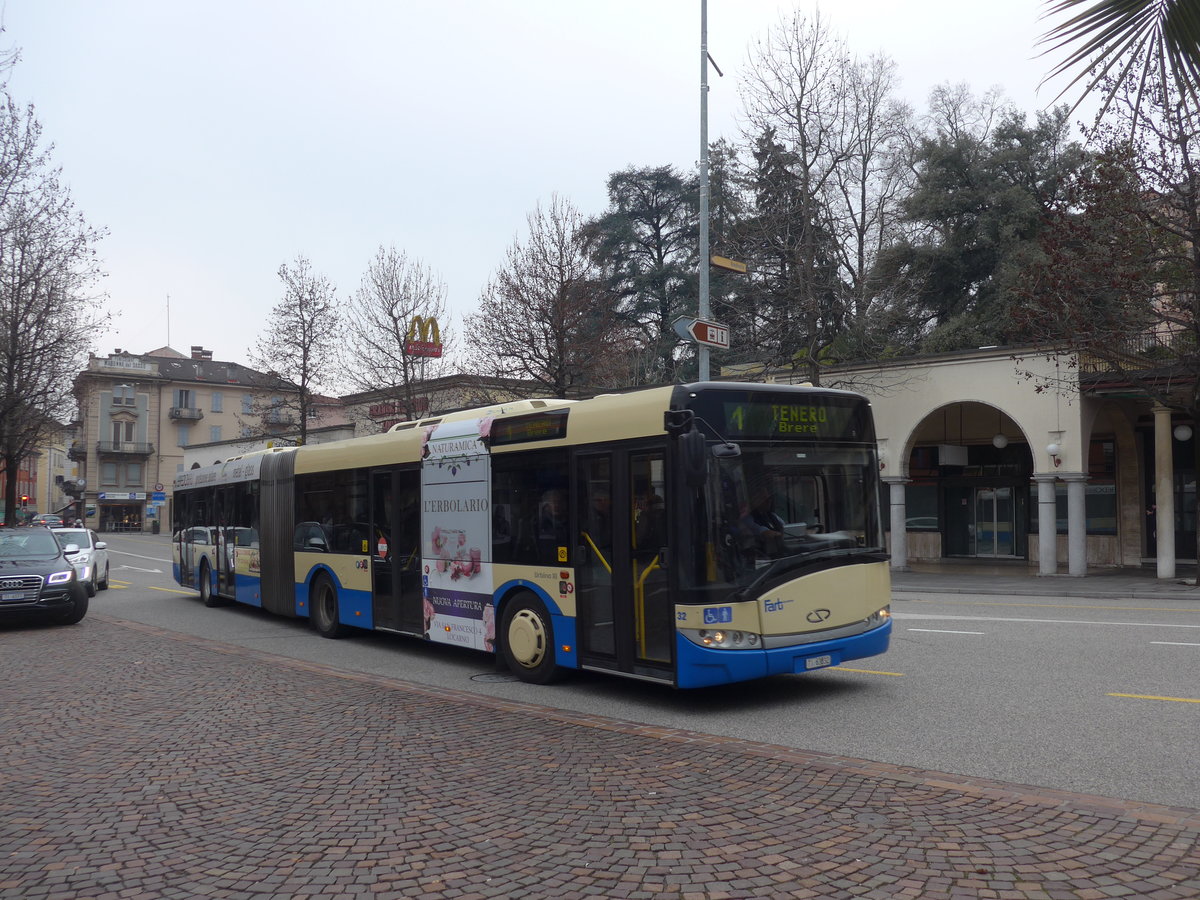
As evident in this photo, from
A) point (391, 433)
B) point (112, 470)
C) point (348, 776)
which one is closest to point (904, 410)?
point (391, 433)

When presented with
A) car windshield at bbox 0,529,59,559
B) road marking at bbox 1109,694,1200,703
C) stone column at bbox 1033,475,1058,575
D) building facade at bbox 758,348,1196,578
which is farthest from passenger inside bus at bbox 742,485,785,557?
stone column at bbox 1033,475,1058,575

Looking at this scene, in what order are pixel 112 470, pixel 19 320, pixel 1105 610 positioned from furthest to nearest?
pixel 112 470 → pixel 19 320 → pixel 1105 610

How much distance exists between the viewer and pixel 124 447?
8631 centimetres

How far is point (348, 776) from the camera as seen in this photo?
21.9ft

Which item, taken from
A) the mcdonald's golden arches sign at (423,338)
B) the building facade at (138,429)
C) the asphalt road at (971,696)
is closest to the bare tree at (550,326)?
the mcdonald's golden arches sign at (423,338)

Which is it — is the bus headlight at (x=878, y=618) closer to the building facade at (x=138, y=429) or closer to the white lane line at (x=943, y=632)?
the white lane line at (x=943, y=632)

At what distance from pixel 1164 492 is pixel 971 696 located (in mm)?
16832

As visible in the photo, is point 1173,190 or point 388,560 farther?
point 1173,190

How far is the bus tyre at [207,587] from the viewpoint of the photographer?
1984 cm

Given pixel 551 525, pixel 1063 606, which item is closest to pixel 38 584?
pixel 551 525

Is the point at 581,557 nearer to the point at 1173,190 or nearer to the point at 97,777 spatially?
the point at 97,777

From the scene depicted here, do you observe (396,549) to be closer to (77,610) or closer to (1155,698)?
(77,610)

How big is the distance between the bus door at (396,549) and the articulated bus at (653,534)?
0.04 m

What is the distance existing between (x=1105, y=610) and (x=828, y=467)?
393 inches
